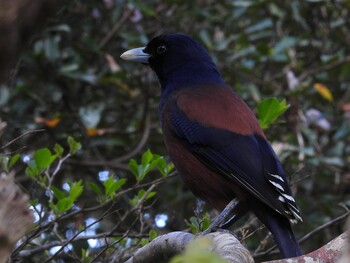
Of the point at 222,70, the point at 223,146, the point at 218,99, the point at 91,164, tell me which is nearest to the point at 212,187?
the point at 223,146

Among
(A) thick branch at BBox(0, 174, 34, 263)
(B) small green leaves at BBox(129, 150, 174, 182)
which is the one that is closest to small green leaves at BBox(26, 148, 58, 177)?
(B) small green leaves at BBox(129, 150, 174, 182)

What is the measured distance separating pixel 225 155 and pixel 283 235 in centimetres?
59

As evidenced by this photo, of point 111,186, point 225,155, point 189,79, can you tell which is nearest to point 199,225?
point 111,186

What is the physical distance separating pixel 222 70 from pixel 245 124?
6.35 ft

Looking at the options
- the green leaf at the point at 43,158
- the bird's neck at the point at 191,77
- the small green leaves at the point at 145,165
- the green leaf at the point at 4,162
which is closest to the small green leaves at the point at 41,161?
the green leaf at the point at 43,158

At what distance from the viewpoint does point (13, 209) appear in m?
1.29

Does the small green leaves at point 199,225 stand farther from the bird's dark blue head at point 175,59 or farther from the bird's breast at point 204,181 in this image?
the bird's dark blue head at point 175,59

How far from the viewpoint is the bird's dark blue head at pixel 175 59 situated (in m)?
4.69

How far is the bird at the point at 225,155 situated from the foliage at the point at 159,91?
774 mm

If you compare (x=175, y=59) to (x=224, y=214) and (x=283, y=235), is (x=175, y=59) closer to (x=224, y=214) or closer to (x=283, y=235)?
(x=224, y=214)

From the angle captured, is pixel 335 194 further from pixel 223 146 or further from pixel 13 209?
pixel 13 209

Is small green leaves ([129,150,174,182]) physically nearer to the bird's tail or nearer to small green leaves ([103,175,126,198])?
small green leaves ([103,175,126,198])

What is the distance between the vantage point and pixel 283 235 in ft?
11.8

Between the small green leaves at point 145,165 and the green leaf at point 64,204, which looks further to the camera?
the small green leaves at point 145,165
